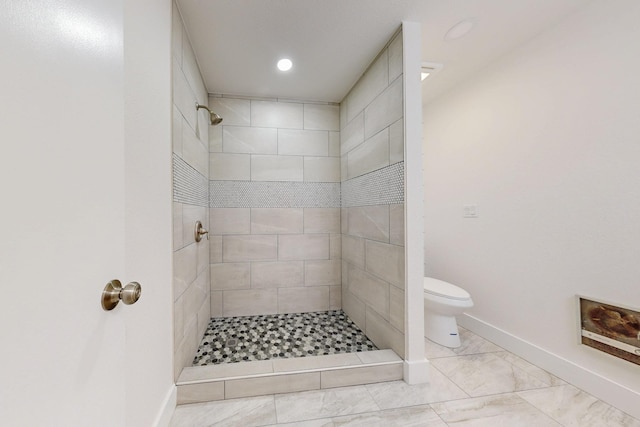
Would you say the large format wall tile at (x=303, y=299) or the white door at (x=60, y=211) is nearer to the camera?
the white door at (x=60, y=211)

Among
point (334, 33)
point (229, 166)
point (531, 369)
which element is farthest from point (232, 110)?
point (531, 369)

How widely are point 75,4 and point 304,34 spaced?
1.61 meters

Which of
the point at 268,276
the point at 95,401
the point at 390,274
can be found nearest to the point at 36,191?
the point at 95,401

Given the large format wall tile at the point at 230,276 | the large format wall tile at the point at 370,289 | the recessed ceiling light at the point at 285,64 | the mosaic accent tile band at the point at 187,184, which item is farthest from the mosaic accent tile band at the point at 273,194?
the recessed ceiling light at the point at 285,64

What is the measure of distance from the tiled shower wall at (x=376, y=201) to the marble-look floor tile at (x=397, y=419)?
1.31ft

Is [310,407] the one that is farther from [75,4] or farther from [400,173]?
[75,4]

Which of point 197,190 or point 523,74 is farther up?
point 523,74

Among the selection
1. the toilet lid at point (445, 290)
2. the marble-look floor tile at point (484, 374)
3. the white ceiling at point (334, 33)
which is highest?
the white ceiling at point (334, 33)

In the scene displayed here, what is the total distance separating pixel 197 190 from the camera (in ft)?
7.43

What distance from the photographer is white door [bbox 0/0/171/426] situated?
1.38 feet

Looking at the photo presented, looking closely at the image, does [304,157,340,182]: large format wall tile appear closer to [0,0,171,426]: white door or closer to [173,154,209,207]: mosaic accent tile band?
[173,154,209,207]: mosaic accent tile band

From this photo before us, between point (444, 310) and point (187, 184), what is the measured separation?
215 cm

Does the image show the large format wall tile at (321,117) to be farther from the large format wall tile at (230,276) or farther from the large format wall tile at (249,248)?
the large format wall tile at (230,276)

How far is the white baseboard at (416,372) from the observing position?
5.95 ft
